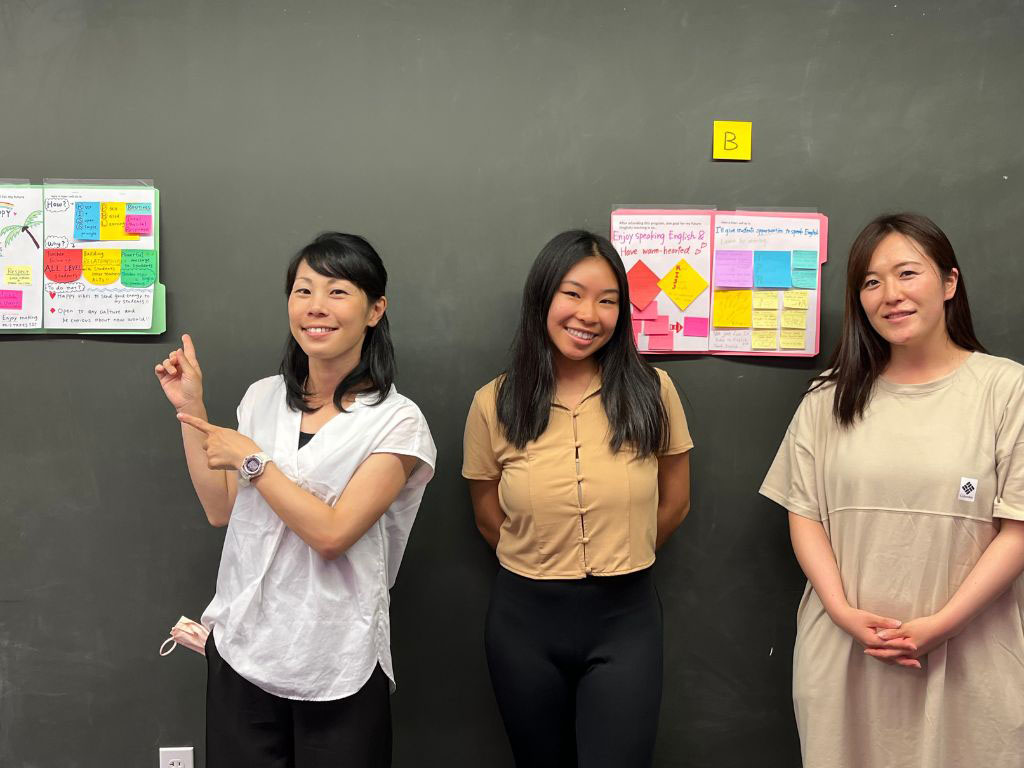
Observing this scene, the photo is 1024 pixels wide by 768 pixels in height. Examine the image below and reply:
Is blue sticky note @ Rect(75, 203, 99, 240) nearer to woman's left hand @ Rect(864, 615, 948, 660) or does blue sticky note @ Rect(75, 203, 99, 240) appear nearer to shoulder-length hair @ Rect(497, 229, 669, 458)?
shoulder-length hair @ Rect(497, 229, 669, 458)

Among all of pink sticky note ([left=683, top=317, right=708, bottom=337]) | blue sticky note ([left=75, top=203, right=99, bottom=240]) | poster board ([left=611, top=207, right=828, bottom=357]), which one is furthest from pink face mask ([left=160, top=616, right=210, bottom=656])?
pink sticky note ([left=683, top=317, right=708, bottom=337])

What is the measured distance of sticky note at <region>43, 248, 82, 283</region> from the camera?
202cm

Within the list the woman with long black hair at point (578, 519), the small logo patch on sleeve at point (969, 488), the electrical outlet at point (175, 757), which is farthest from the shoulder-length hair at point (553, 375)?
the electrical outlet at point (175, 757)

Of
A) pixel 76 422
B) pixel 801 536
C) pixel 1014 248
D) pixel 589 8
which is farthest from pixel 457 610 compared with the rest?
pixel 1014 248

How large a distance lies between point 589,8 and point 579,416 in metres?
1.09

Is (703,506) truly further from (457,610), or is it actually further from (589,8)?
(589,8)

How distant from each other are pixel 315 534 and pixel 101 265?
1.07 metres

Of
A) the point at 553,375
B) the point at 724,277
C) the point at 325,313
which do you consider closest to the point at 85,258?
the point at 325,313

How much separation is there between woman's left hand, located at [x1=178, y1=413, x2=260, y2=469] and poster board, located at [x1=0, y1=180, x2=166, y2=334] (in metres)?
0.63

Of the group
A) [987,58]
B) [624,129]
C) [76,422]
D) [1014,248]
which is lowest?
[76,422]

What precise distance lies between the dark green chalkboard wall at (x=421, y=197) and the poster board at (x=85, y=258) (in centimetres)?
5

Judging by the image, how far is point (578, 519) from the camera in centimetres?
168

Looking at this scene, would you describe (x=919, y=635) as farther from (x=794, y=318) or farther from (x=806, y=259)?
(x=806, y=259)

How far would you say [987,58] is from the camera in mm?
2066
